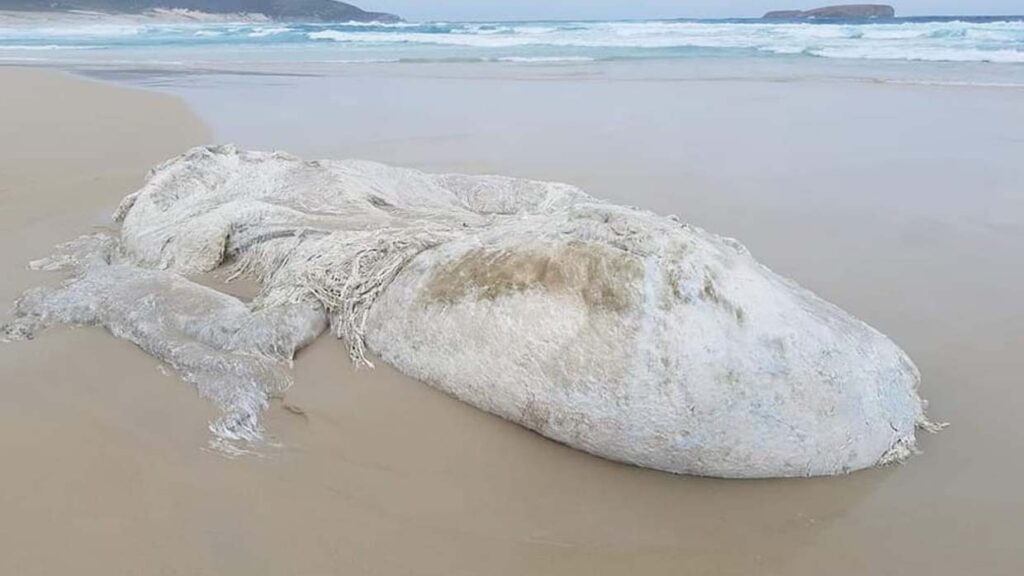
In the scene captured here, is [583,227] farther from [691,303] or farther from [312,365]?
[312,365]

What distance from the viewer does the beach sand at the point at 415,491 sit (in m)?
2.70

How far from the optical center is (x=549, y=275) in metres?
3.44

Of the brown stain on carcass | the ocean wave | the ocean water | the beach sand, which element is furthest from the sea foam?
the ocean wave

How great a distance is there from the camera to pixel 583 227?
11.8ft

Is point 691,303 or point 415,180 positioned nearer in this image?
point 691,303

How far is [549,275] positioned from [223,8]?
286 ft

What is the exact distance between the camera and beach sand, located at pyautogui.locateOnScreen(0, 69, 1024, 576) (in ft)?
8.84

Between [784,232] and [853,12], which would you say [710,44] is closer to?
[784,232]

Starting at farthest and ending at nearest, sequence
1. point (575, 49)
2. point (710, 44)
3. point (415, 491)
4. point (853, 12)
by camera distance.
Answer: point (853, 12) < point (710, 44) < point (575, 49) < point (415, 491)

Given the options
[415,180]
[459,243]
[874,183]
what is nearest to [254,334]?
[459,243]

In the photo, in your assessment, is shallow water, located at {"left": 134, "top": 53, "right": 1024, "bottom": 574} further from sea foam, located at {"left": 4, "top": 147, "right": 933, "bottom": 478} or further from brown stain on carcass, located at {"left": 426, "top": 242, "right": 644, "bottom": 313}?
brown stain on carcass, located at {"left": 426, "top": 242, "right": 644, "bottom": 313}

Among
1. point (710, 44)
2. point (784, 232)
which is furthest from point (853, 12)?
point (784, 232)

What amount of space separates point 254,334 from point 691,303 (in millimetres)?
2037

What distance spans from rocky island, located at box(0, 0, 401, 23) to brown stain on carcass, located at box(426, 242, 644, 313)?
64669 mm
